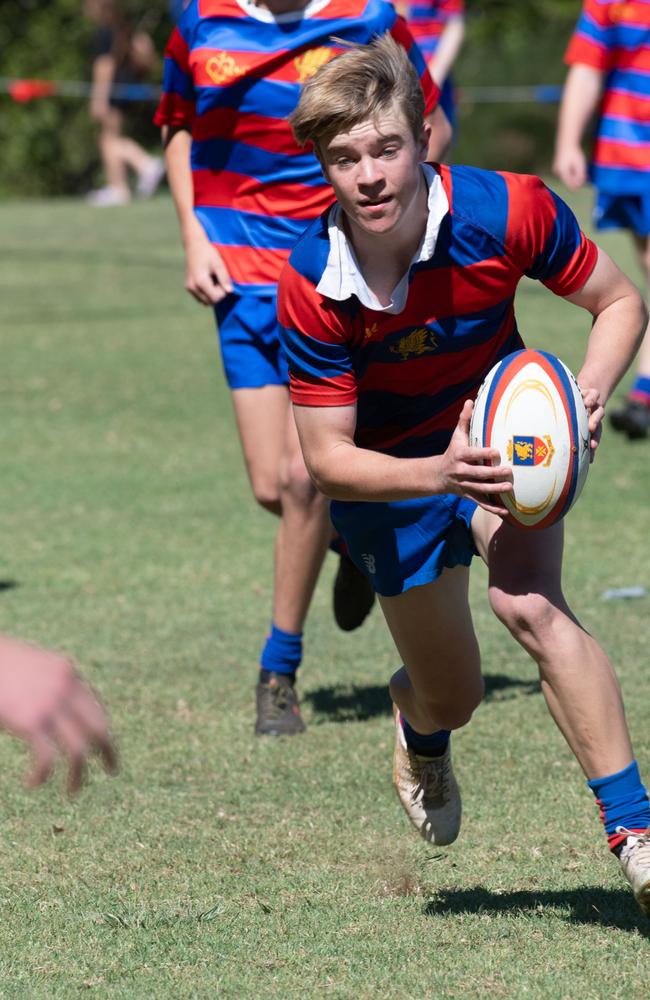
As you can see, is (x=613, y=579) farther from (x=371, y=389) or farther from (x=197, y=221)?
(x=371, y=389)

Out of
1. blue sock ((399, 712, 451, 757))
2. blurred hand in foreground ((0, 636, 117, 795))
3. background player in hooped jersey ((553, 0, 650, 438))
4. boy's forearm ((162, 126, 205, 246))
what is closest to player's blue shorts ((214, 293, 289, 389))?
boy's forearm ((162, 126, 205, 246))

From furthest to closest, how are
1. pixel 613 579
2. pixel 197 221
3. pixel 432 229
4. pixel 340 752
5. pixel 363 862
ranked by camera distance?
pixel 613 579
pixel 197 221
pixel 340 752
pixel 363 862
pixel 432 229

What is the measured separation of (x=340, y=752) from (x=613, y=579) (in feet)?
7.31

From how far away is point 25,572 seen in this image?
741cm

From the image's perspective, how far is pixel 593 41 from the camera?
946 cm

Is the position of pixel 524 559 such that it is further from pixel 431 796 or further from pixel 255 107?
pixel 255 107

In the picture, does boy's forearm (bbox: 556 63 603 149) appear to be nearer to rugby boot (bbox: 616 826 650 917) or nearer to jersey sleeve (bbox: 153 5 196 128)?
jersey sleeve (bbox: 153 5 196 128)

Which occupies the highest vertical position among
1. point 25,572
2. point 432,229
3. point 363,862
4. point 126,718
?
point 432,229

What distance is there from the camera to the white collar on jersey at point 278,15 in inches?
219

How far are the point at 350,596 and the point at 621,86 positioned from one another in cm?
467

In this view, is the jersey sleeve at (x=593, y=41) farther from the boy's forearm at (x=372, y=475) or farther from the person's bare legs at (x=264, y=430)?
the boy's forearm at (x=372, y=475)

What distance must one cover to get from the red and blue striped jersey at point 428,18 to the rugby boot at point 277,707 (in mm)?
8258

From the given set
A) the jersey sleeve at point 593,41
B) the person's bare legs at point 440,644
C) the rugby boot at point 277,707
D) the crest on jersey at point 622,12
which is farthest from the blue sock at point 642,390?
the person's bare legs at point 440,644

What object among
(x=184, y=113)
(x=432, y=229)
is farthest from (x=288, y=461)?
(x=432, y=229)
